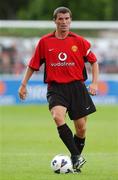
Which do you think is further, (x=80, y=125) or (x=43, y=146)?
(x=43, y=146)

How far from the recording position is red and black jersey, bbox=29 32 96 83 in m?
12.7

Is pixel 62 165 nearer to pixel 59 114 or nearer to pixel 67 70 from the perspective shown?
pixel 59 114

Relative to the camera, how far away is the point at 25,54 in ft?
107

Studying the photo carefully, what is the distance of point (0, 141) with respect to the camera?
18688 mm

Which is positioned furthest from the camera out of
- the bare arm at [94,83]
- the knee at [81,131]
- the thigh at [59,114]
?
the knee at [81,131]

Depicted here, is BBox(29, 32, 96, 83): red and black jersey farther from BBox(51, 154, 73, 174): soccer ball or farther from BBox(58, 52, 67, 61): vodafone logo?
BBox(51, 154, 73, 174): soccer ball

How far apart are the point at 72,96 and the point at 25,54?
65.5ft

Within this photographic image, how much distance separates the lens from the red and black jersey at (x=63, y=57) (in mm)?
12656

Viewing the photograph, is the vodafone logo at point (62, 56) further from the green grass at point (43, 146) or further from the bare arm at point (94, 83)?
the green grass at point (43, 146)

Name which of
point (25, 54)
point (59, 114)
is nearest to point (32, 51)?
point (25, 54)

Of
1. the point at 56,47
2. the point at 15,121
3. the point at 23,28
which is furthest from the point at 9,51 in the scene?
the point at 56,47

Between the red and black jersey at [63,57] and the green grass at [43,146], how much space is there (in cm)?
143

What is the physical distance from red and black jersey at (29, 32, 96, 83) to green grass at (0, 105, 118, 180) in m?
1.43

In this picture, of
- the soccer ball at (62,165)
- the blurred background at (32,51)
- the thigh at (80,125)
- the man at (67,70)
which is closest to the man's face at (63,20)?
the man at (67,70)
